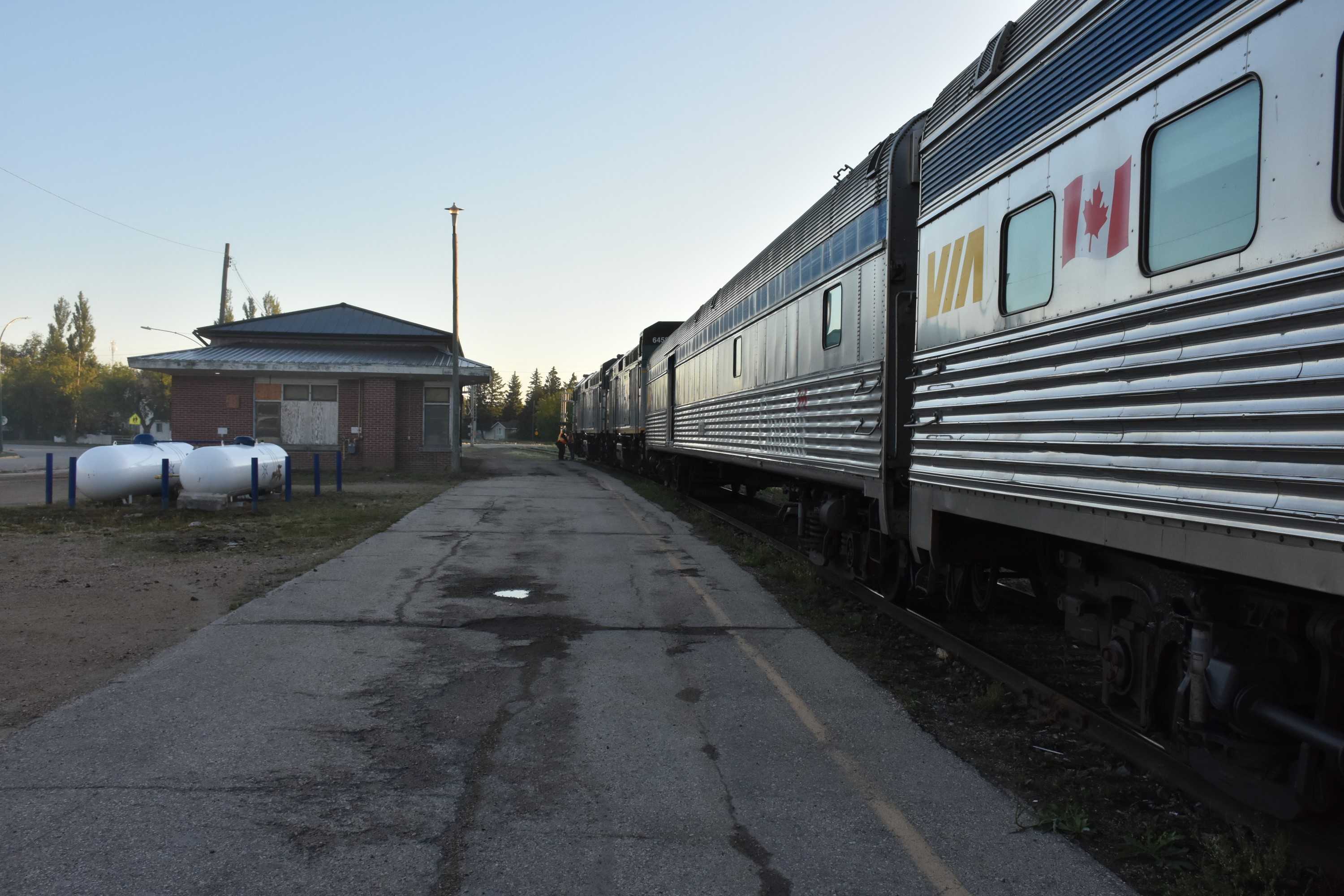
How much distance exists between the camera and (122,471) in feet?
50.3

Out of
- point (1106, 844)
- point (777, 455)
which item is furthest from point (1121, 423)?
point (777, 455)

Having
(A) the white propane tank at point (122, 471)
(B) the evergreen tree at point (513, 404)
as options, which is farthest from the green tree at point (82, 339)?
(A) the white propane tank at point (122, 471)

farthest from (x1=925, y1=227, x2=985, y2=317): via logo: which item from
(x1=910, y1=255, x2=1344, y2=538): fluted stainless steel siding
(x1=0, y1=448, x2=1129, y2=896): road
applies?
(x1=0, y1=448, x2=1129, y2=896): road

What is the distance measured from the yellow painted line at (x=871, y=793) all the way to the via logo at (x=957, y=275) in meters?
2.65

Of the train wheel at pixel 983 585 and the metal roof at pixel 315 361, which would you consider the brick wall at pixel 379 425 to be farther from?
the train wheel at pixel 983 585

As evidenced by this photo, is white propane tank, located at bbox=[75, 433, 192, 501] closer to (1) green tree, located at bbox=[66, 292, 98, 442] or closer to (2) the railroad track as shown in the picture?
(2) the railroad track

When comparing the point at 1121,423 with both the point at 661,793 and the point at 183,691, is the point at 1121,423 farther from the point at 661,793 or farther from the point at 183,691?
the point at 183,691

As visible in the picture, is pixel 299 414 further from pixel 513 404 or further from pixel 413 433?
pixel 513 404

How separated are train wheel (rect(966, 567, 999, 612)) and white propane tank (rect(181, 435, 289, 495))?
43.3 feet

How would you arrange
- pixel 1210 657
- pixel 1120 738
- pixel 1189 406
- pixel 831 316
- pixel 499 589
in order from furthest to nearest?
pixel 499 589 → pixel 831 316 → pixel 1120 738 → pixel 1210 657 → pixel 1189 406

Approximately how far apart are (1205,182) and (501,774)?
3.91 m

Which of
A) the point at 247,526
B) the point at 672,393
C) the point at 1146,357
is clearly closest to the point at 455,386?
the point at 672,393

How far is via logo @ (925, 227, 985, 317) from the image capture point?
5.20 m

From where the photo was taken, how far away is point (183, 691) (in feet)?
16.9
